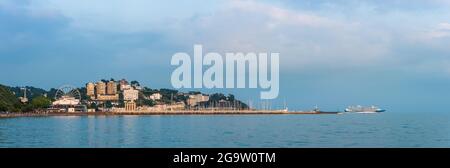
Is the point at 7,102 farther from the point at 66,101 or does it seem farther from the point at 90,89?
the point at 90,89

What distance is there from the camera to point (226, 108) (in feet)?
592

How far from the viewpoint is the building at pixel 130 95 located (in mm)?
175925

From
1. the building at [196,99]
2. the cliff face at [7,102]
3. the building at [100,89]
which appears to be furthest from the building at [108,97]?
the cliff face at [7,102]

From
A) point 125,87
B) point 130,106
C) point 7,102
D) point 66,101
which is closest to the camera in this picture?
point 7,102

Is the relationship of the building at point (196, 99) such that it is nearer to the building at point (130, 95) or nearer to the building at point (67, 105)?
the building at point (130, 95)

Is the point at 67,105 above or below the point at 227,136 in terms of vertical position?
above

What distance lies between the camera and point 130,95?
177250mm

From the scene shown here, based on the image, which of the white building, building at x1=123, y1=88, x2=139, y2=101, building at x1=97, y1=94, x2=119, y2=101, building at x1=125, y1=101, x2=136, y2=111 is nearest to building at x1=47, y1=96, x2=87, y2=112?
the white building

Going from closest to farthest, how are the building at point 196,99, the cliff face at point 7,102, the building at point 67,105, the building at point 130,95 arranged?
the cliff face at point 7,102, the building at point 67,105, the building at point 130,95, the building at point 196,99

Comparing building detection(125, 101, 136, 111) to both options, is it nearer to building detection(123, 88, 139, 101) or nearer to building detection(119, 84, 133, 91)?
building detection(123, 88, 139, 101)

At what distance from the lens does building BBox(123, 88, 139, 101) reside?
176 meters

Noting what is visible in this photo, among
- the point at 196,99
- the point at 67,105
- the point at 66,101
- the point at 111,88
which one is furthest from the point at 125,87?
the point at 67,105
